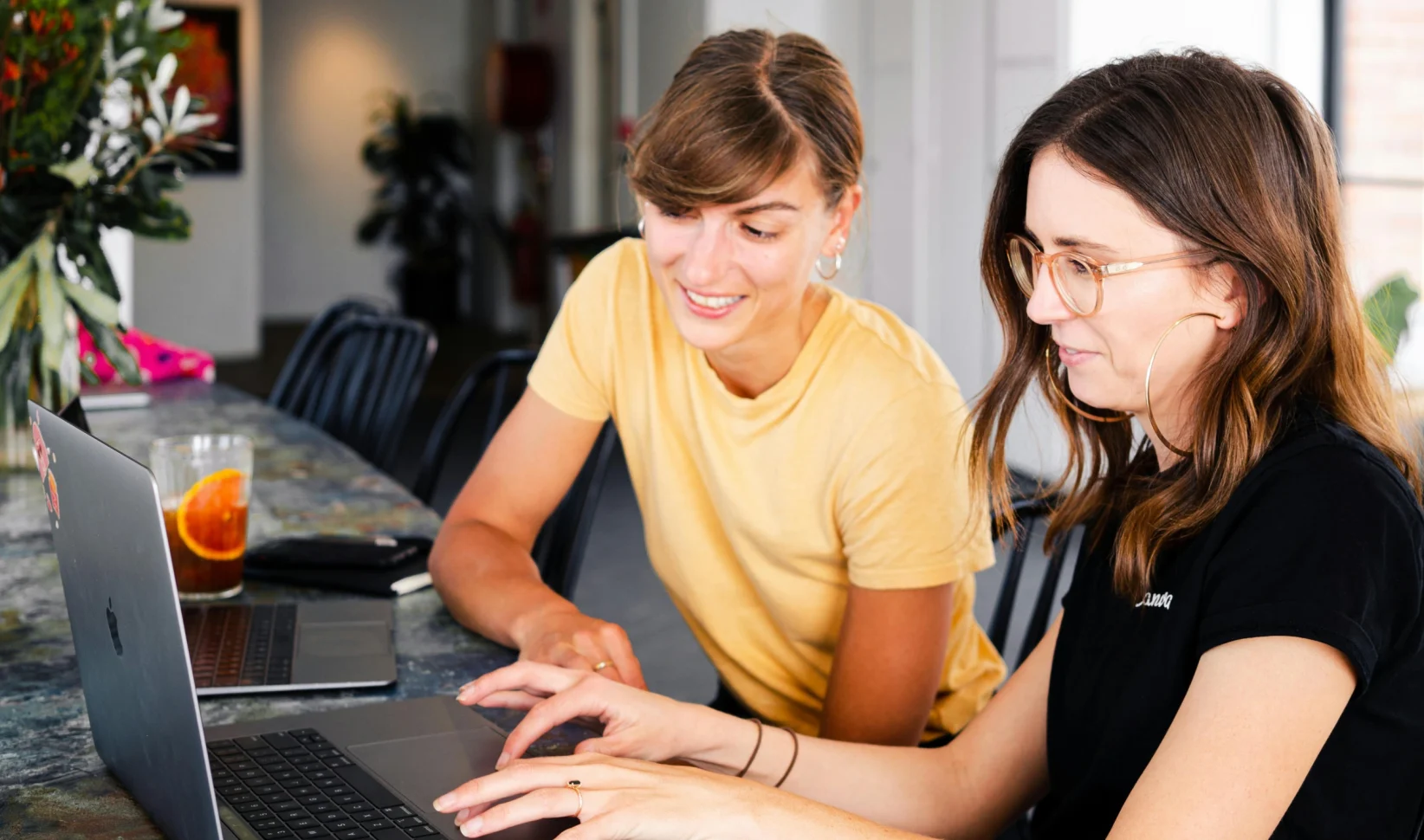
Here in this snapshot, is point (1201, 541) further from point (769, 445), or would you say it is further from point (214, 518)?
point (214, 518)

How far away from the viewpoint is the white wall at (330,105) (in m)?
11.2

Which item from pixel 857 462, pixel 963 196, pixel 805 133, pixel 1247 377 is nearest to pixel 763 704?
pixel 857 462

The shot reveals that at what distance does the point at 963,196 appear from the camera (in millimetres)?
5465

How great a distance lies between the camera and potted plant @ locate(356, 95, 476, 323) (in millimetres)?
11188

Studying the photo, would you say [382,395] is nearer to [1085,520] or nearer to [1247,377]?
[1085,520]

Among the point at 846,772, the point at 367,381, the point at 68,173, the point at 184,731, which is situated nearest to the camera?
the point at 184,731

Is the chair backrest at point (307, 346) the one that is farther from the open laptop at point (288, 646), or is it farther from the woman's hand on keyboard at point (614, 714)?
the woman's hand on keyboard at point (614, 714)

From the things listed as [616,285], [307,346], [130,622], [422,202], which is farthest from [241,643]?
[422,202]

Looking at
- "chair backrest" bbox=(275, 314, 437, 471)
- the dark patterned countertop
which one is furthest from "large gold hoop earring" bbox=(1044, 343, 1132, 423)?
"chair backrest" bbox=(275, 314, 437, 471)

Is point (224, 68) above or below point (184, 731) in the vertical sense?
above

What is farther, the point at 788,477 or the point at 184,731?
the point at 788,477

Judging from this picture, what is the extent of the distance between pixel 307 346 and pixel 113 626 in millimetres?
2557

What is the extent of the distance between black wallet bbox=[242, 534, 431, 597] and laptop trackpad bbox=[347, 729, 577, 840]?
0.46 metres

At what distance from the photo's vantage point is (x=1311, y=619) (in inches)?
35.9
